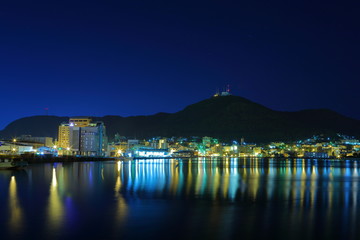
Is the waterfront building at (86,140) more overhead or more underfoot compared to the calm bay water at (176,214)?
more overhead

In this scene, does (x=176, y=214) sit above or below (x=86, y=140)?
below

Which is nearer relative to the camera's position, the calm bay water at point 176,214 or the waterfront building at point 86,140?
the calm bay water at point 176,214

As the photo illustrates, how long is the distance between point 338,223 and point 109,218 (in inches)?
300

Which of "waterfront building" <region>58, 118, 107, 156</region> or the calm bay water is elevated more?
"waterfront building" <region>58, 118, 107, 156</region>

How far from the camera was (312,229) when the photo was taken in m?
12.2

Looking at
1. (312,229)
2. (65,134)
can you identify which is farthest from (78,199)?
(65,134)

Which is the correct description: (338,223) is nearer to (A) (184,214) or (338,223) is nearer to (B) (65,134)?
(A) (184,214)

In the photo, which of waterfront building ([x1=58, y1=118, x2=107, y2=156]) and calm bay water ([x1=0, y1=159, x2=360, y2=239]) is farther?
waterfront building ([x1=58, y1=118, x2=107, y2=156])

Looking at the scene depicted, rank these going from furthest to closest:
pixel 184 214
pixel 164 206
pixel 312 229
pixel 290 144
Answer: pixel 290 144
pixel 164 206
pixel 184 214
pixel 312 229

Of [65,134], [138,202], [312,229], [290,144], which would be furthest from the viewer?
[290,144]

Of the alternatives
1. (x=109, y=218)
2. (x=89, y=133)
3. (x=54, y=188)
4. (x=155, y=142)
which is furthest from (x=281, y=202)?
(x=155, y=142)

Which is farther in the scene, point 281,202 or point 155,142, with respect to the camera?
point 155,142

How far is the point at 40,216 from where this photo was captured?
13.8 m

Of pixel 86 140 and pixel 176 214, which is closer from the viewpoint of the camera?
pixel 176 214
